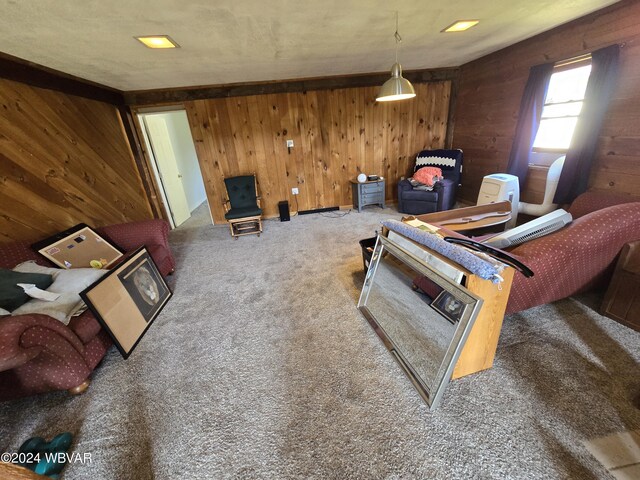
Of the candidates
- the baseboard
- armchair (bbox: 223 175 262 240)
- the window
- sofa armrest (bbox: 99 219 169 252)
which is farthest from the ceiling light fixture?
sofa armrest (bbox: 99 219 169 252)

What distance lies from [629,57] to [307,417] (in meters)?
3.83

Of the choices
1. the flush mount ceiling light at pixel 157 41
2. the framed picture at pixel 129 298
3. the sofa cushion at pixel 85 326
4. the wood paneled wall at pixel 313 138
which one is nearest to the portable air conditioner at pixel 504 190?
the wood paneled wall at pixel 313 138

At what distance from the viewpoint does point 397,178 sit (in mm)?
4824

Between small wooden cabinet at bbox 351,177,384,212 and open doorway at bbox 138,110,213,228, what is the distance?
2719 mm

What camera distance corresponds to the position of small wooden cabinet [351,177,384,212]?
4.39 m

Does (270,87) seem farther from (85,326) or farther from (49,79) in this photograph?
(85,326)

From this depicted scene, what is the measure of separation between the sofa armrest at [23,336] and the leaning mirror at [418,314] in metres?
1.94

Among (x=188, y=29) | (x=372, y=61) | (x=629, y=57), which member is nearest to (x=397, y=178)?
(x=372, y=61)

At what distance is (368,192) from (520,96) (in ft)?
7.61

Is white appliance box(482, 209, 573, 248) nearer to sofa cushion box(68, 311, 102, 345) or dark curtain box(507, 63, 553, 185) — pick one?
dark curtain box(507, 63, 553, 185)

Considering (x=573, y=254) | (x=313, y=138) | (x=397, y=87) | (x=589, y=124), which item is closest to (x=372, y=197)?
(x=313, y=138)

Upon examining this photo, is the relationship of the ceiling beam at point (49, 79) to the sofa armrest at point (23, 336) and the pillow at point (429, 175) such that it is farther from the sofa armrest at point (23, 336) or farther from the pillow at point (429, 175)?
the pillow at point (429, 175)

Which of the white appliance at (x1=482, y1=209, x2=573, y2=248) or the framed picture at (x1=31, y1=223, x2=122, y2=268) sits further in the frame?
the framed picture at (x1=31, y1=223, x2=122, y2=268)

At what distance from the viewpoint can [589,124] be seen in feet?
8.04
